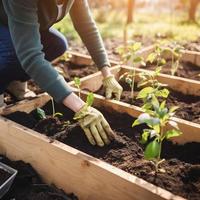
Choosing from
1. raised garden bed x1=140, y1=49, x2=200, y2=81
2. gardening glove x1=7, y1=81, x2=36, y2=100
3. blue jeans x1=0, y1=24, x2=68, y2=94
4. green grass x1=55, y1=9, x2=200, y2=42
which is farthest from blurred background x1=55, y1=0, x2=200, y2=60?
blue jeans x1=0, y1=24, x2=68, y2=94

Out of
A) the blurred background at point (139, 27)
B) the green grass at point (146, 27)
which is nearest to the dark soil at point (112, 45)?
the blurred background at point (139, 27)

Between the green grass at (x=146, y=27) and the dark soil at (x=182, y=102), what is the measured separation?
1841mm

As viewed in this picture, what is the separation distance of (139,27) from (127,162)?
157 inches

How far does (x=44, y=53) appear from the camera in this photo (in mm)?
2553

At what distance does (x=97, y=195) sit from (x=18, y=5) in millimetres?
1143

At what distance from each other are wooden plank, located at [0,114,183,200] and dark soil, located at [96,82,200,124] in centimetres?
92

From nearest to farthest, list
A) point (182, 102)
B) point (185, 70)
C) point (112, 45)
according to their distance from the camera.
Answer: point (182, 102) → point (185, 70) → point (112, 45)

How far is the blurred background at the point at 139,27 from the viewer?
482 centimetres

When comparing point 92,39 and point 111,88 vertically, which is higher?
point 92,39

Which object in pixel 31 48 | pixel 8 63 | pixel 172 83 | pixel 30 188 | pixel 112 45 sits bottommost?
pixel 30 188

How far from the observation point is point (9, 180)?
202 centimetres

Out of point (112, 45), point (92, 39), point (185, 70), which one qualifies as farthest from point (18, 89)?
point (112, 45)

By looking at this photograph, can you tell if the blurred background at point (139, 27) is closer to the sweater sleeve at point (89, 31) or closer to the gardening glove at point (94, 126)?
the sweater sleeve at point (89, 31)

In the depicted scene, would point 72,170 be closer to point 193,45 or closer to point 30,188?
point 30,188
